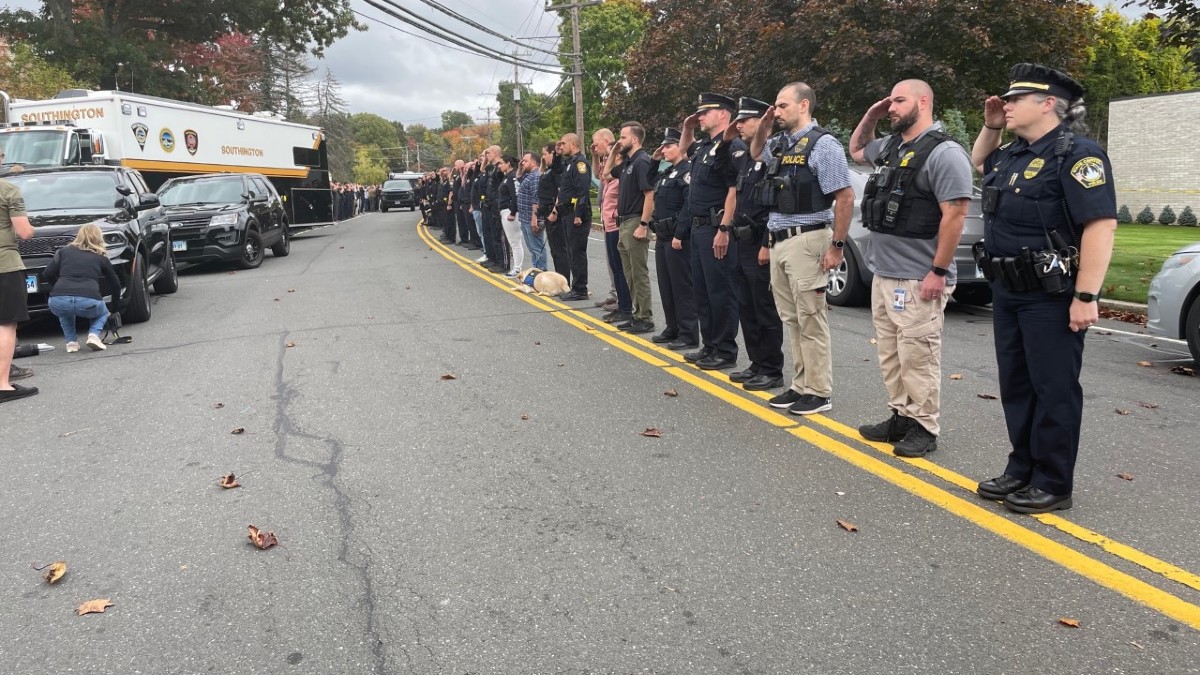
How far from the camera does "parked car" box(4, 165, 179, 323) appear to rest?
9.05 meters

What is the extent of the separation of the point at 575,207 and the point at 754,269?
14.8 feet

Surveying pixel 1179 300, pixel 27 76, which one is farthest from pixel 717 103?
pixel 27 76

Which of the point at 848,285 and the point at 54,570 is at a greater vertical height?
the point at 848,285

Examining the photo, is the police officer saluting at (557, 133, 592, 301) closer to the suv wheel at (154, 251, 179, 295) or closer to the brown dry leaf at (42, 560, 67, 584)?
the suv wheel at (154, 251, 179, 295)

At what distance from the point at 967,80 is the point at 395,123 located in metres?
146

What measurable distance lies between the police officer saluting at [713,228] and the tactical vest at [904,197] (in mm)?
1615

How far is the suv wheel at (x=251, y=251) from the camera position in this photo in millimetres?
16109

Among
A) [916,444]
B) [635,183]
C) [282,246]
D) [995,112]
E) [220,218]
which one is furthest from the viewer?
[282,246]

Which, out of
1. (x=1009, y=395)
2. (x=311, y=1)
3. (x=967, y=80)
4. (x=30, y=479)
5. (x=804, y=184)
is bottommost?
(x=30, y=479)

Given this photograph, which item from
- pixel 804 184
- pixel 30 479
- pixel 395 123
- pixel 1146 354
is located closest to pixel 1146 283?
pixel 1146 354

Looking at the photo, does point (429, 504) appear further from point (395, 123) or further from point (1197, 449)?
point (395, 123)

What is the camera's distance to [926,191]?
447 centimetres

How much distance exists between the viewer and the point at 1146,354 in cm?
746

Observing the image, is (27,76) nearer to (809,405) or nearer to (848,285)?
(848,285)
